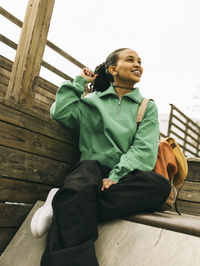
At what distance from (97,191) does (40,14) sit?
1344 mm

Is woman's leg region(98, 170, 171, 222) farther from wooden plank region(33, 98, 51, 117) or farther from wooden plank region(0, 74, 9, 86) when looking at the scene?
wooden plank region(33, 98, 51, 117)

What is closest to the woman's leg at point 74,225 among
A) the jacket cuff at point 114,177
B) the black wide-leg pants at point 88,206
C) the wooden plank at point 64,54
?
the black wide-leg pants at point 88,206

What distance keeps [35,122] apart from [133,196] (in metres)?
0.85

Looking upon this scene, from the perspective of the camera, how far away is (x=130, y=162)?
167cm

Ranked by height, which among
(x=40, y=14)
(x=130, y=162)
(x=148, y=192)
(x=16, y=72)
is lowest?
(x=148, y=192)

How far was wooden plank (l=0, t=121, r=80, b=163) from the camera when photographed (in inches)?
67.6

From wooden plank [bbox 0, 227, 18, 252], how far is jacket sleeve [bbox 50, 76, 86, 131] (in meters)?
0.80

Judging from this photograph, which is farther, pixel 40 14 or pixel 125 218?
pixel 40 14

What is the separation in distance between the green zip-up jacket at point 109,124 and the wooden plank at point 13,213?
0.52m

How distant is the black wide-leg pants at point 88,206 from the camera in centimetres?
120

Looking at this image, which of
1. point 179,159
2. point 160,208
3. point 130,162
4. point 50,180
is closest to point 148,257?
point 160,208

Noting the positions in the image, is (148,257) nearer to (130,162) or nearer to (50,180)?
(130,162)

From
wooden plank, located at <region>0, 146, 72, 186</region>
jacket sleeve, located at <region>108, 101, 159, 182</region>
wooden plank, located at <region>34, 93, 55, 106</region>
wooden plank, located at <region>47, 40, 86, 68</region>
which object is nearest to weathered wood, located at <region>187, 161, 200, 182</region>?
jacket sleeve, located at <region>108, 101, 159, 182</region>

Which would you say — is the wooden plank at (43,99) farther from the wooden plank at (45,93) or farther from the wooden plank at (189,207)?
the wooden plank at (189,207)
